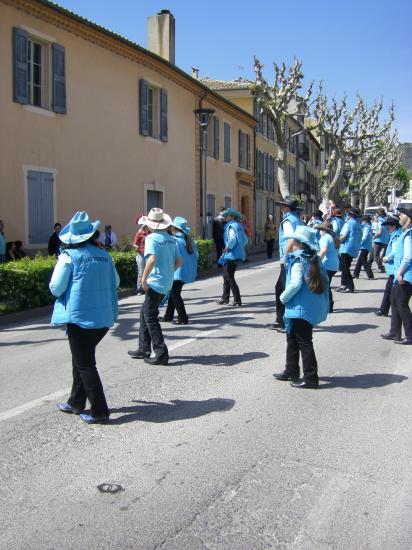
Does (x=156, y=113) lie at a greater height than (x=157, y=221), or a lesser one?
greater

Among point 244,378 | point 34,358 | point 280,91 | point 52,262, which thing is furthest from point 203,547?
point 280,91

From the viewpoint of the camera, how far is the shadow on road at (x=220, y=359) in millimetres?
7051

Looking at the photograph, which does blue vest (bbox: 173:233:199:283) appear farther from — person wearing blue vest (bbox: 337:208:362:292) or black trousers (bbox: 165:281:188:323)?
person wearing blue vest (bbox: 337:208:362:292)

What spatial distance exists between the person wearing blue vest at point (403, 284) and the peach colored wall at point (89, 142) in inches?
393

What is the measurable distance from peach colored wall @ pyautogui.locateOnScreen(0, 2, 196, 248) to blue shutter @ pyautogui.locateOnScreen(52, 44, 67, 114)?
0.85 feet

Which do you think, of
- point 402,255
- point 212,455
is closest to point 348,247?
point 402,255

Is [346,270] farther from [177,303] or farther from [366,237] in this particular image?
[177,303]

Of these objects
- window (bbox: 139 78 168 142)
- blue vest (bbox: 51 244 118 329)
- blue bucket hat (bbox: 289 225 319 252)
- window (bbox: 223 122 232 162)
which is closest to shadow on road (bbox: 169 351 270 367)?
blue bucket hat (bbox: 289 225 319 252)

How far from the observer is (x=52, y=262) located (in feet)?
40.1

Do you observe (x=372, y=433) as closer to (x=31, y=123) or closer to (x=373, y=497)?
(x=373, y=497)

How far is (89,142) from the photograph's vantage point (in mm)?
18094

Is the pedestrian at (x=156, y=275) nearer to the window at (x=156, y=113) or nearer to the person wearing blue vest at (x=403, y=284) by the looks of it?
the person wearing blue vest at (x=403, y=284)

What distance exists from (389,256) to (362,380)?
9.87 feet

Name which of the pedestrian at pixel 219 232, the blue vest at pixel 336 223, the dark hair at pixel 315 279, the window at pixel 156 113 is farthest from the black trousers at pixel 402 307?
the window at pixel 156 113
